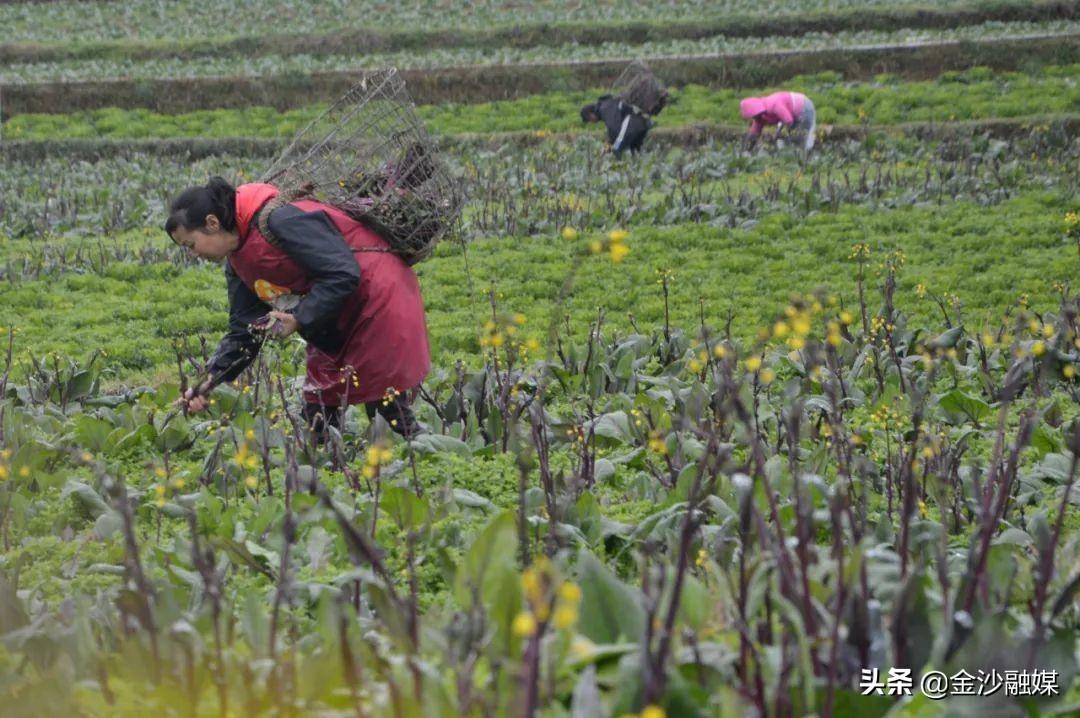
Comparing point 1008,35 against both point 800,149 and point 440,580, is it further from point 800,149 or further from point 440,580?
point 440,580

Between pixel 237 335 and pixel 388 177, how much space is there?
3.25 ft

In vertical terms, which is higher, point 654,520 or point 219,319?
point 654,520

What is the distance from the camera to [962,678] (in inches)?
101

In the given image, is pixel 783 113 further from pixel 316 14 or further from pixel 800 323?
pixel 316 14

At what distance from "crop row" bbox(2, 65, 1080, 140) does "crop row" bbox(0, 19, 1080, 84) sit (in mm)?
2805

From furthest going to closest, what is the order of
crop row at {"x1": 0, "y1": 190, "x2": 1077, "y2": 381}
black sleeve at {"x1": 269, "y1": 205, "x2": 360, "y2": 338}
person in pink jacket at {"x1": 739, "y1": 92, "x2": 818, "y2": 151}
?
person in pink jacket at {"x1": 739, "y1": 92, "x2": 818, "y2": 151} → crop row at {"x1": 0, "y1": 190, "x2": 1077, "y2": 381} → black sleeve at {"x1": 269, "y1": 205, "x2": 360, "y2": 338}

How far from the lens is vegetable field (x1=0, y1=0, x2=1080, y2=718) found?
8.37 ft

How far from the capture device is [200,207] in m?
5.45

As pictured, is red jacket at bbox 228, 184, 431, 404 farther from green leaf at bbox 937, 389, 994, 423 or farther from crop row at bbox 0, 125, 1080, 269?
crop row at bbox 0, 125, 1080, 269

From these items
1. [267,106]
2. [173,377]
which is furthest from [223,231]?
[267,106]

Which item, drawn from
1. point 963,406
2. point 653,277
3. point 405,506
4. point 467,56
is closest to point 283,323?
point 405,506

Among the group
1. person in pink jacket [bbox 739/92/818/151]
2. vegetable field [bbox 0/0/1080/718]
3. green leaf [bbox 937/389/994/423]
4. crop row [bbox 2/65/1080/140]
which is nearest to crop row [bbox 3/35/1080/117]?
crop row [bbox 2/65/1080/140]

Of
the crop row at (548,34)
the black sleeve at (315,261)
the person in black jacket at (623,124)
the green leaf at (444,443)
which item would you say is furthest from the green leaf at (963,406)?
the crop row at (548,34)

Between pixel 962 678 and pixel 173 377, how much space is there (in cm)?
683
